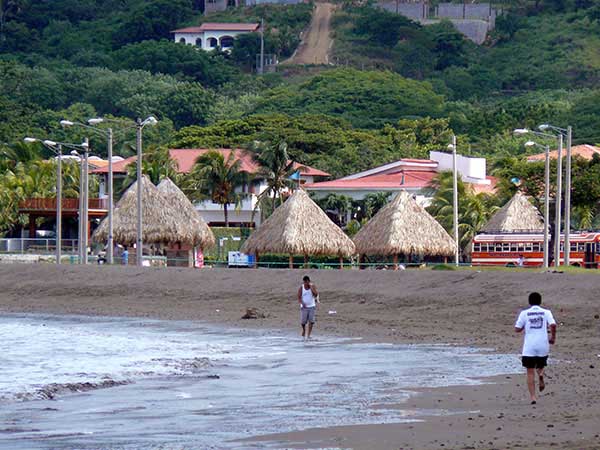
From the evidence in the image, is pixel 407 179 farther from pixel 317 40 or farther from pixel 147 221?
pixel 317 40

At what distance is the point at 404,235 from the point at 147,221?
988 centimetres

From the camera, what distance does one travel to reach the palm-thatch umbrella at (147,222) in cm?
5253

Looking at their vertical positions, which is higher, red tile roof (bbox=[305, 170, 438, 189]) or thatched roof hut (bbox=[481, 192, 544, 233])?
red tile roof (bbox=[305, 170, 438, 189])

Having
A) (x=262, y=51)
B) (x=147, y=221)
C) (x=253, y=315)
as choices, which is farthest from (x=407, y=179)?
(x=262, y=51)

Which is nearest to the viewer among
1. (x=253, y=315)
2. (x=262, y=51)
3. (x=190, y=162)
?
(x=253, y=315)

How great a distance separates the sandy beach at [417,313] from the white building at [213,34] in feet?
447

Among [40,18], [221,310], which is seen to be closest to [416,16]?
[40,18]

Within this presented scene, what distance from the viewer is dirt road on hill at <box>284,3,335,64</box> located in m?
178

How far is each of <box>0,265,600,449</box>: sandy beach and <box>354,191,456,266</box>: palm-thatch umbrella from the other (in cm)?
924

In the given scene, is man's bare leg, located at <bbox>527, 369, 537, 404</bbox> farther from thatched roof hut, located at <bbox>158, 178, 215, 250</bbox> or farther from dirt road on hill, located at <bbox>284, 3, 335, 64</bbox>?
dirt road on hill, located at <bbox>284, 3, 335, 64</bbox>

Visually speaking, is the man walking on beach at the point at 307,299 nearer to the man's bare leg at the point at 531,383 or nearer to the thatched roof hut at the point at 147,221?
the man's bare leg at the point at 531,383

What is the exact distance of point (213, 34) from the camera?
183375 millimetres

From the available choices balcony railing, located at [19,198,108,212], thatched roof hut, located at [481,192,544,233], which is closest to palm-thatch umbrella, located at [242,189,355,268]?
thatched roof hut, located at [481,192,544,233]

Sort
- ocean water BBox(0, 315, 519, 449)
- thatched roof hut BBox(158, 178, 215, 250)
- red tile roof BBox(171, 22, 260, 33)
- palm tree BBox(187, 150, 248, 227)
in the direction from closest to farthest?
1. ocean water BBox(0, 315, 519, 449)
2. thatched roof hut BBox(158, 178, 215, 250)
3. palm tree BBox(187, 150, 248, 227)
4. red tile roof BBox(171, 22, 260, 33)
